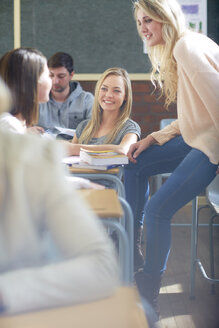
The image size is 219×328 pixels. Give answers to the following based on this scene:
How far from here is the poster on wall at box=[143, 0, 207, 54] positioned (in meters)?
4.07

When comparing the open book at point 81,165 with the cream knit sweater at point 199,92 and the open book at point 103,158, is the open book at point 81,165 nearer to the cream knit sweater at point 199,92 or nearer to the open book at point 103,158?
the open book at point 103,158

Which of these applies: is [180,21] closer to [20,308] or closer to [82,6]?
[20,308]

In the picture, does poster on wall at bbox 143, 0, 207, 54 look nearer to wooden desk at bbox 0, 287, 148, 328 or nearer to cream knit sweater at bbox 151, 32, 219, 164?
cream knit sweater at bbox 151, 32, 219, 164

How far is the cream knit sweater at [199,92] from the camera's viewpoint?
1762 millimetres

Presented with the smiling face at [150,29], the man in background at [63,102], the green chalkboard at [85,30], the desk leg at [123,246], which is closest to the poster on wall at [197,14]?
the green chalkboard at [85,30]

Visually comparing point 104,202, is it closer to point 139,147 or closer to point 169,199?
point 169,199

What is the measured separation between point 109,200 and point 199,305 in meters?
1.13

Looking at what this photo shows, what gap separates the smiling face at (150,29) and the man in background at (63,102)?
1413 mm

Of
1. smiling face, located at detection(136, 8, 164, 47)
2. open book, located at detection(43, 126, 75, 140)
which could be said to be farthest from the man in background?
smiling face, located at detection(136, 8, 164, 47)

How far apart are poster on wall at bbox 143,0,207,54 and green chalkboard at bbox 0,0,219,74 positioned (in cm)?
4

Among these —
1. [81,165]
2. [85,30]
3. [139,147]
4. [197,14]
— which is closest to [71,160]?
[81,165]

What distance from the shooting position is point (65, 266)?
24.0 inches

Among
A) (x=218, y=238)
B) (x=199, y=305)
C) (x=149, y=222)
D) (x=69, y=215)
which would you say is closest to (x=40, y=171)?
(x=69, y=215)

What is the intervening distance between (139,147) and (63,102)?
142 centimetres
